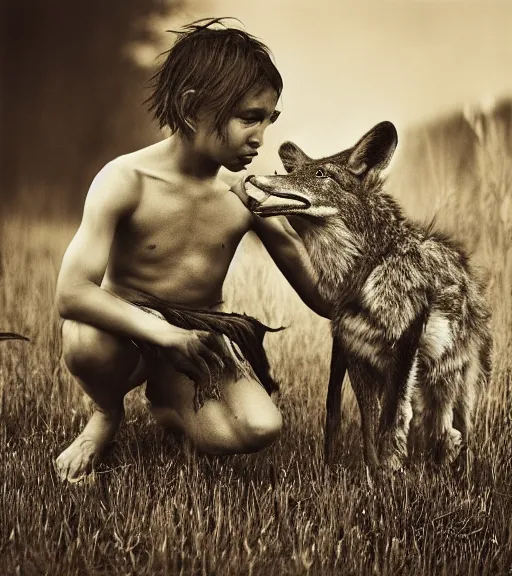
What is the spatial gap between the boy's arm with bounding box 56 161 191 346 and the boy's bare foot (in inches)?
15.6

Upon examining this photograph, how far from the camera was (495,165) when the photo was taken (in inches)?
122

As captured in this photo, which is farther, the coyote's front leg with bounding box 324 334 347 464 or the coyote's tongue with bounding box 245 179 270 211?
the coyote's front leg with bounding box 324 334 347 464

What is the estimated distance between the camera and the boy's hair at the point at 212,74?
2.67m

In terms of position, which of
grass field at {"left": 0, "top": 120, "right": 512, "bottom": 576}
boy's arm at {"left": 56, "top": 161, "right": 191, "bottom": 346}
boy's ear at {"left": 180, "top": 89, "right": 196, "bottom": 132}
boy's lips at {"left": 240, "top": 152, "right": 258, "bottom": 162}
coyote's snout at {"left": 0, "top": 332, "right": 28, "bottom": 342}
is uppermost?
boy's ear at {"left": 180, "top": 89, "right": 196, "bottom": 132}

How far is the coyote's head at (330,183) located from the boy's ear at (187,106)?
28 centimetres

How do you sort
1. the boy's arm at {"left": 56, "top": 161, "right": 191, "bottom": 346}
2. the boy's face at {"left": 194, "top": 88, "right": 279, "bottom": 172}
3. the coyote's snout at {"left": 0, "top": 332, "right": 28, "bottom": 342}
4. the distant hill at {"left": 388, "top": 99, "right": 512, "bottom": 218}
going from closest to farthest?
the boy's arm at {"left": 56, "top": 161, "right": 191, "bottom": 346}
the boy's face at {"left": 194, "top": 88, "right": 279, "bottom": 172}
the coyote's snout at {"left": 0, "top": 332, "right": 28, "bottom": 342}
the distant hill at {"left": 388, "top": 99, "right": 512, "bottom": 218}

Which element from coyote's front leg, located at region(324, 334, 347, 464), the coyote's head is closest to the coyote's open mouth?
the coyote's head

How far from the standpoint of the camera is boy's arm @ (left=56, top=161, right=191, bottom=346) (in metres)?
2.58

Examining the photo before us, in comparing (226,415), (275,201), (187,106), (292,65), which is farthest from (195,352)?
(292,65)

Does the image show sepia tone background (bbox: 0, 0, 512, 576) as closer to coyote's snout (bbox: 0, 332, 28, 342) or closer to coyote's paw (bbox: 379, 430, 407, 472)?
coyote's paw (bbox: 379, 430, 407, 472)

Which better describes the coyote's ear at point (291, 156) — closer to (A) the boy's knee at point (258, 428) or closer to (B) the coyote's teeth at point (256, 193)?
(B) the coyote's teeth at point (256, 193)

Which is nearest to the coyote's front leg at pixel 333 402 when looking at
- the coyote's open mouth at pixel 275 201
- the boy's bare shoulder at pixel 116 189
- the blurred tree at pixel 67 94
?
the coyote's open mouth at pixel 275 201

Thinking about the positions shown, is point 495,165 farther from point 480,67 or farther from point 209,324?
point 209,324

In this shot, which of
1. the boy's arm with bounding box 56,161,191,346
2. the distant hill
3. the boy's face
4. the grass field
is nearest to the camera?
the grass field
